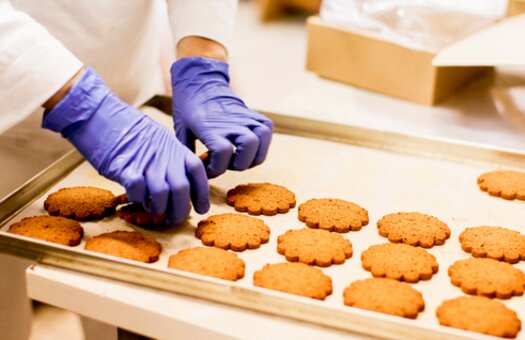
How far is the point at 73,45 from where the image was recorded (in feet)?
5.99

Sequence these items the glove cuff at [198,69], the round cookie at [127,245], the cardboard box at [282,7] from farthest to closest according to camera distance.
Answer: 1. the cardboard box at [282,7]
2. the glove cuff at [198,69]
3. the round cookie at [127,245]

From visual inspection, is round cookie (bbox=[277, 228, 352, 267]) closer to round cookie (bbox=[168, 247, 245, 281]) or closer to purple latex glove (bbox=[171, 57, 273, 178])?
round cookie (bbox=[168, 247, 245, 281])

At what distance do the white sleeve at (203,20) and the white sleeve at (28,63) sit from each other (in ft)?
1.58

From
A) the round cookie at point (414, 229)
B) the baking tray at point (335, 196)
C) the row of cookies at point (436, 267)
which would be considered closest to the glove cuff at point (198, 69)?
the baking tray at point (335, 196)

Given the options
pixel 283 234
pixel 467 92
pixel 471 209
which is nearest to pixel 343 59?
pixel 467 92

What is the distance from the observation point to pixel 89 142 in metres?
1.47

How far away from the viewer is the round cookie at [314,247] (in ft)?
4.55

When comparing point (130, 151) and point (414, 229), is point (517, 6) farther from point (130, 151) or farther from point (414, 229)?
point (130, 151)

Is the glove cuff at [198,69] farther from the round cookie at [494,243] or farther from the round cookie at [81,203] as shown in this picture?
the round cookie at [494,243]

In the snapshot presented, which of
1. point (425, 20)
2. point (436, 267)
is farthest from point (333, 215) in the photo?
point (425, 20)

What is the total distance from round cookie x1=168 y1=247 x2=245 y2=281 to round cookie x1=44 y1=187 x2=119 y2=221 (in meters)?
0.26

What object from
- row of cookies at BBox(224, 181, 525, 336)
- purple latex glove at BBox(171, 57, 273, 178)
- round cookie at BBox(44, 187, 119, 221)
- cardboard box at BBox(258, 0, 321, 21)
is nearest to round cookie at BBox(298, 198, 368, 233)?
row of cookies at BBox(224, 181, 525, 336)

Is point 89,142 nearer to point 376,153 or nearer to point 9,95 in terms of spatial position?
point 9,95

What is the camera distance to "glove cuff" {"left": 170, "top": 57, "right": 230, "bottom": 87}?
1785 mm
